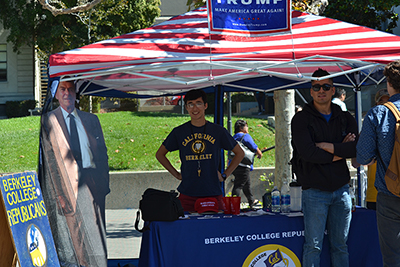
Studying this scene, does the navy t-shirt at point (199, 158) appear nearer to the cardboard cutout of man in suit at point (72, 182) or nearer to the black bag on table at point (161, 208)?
the black bag on table at point (161, 208)

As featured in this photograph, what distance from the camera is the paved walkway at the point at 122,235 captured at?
6312mm

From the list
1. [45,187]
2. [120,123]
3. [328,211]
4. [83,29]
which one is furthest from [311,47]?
[83,29]

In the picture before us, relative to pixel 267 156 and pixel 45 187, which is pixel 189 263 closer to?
pixel 45 187

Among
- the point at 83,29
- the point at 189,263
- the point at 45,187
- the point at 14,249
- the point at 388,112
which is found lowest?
the point at 189,263

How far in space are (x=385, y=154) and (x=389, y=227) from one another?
0.56 metres

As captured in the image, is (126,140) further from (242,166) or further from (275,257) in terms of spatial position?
(275,257)

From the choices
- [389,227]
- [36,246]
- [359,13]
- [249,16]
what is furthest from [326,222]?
[359,13]

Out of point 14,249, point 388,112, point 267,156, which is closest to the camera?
point 388,112

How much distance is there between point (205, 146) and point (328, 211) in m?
1.39

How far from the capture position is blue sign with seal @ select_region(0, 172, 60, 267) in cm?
365

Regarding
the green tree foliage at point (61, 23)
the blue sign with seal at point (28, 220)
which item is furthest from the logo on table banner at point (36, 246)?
the green tree foliage at point (61, 23)

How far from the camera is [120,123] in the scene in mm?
15023

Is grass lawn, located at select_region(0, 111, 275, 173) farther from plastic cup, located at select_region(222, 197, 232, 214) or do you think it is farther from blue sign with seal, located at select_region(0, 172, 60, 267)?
blue sign with seal, located at select_region(0, 172, 60, 267)

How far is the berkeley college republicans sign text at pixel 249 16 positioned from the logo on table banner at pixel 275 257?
2202 millimetres
